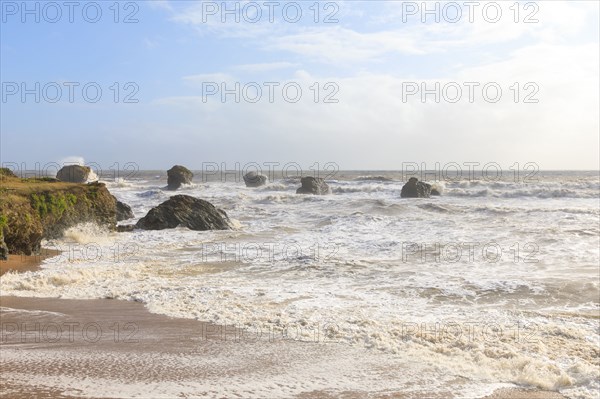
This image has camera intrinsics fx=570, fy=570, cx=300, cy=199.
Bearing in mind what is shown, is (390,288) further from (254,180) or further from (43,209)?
(254,180)

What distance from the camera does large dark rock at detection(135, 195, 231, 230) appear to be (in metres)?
18.3

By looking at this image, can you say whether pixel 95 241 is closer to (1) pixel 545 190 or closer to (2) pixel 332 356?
(2) pixel 332 356

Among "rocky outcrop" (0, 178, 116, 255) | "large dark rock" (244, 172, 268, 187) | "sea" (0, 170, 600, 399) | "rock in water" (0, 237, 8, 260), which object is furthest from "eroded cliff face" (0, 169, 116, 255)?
"large dark rock" (244, 172, 268, 187)

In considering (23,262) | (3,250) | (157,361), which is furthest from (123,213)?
(157,361)

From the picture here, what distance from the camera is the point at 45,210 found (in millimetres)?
14828

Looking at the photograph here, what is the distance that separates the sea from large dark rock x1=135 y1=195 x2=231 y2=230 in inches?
23.8

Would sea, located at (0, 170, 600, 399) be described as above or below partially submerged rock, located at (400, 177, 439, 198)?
below

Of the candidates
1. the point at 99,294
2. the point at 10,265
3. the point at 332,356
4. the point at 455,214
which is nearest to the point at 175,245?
the point at 10,265

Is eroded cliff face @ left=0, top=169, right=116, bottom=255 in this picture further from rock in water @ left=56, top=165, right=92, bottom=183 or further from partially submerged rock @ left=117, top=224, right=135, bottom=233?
rock in water @ left=56, top=165, right=92, bottom=183

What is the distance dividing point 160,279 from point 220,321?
3.25 metres

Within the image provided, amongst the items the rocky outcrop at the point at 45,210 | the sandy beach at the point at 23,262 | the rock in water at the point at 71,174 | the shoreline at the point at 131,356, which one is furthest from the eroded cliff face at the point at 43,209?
the rock in water at the point at 71,174

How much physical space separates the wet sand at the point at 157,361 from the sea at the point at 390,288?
0.22m

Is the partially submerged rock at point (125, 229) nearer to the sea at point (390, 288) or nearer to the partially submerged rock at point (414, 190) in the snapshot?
the sea at point (390, 288)

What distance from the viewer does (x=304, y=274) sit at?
1073 centimetres
